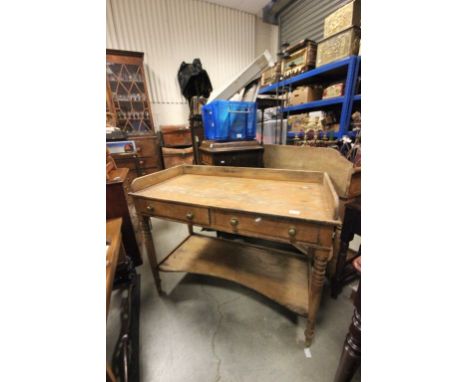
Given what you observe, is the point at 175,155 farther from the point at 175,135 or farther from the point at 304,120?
the point at 304,120

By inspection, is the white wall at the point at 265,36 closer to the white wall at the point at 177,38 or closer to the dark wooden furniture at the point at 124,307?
the white wall at the point at 177,38

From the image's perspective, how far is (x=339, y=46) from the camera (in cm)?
177

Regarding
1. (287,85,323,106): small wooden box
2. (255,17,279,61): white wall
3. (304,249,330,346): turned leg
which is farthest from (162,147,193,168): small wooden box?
(304,249,330,346): turned leg

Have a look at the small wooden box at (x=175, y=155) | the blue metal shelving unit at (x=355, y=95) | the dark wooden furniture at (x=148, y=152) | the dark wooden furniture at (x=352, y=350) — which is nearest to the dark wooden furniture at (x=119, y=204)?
the dark wooden furniture at (x=352, y=350)

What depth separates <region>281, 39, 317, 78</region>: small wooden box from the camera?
2115mm

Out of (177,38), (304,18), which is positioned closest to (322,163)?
(304,18)

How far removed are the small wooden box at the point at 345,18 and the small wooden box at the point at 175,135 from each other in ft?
7.95

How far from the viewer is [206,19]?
316cm

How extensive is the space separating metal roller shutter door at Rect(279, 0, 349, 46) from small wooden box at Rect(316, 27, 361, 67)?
0.94 metres

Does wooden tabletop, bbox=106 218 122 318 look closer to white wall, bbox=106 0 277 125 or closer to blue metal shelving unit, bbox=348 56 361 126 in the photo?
blue metal shelving unit, bbox=348 56 361 126

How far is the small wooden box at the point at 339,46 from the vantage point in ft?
5.52
